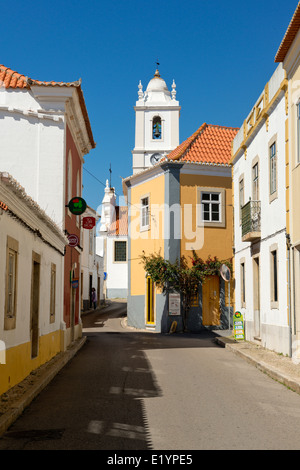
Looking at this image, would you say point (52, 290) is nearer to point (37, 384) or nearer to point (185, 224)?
point (37, 384)

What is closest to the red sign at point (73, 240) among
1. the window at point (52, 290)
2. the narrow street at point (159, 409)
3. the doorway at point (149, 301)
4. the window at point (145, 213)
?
the window at point (52, 290)

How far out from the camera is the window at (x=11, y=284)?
31.9 feet

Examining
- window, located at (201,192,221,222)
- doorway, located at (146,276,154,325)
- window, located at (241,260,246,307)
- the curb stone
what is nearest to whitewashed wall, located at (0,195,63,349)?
the curb stone

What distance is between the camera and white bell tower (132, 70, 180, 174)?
178 feet

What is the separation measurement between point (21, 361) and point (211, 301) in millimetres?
17576

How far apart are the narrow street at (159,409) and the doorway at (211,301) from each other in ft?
39.3

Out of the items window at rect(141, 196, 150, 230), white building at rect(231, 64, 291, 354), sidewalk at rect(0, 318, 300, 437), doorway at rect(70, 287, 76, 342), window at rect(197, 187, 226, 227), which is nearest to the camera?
sidewalk at rect(0, 318, 300, 437)

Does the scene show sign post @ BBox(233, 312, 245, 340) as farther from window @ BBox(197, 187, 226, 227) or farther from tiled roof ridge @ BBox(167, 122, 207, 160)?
tiled roof ridge @ BBox(167, 122, 207, 160)

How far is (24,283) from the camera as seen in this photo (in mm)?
11375

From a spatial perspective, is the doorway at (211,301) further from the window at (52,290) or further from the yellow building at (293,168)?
the yellow building at (293,168)

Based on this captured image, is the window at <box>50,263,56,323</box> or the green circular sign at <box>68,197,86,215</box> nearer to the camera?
the window at <box>50,263,56,323</box>

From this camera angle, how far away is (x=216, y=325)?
27.4 metres

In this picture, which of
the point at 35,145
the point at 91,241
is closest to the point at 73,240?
the point at 35,145
